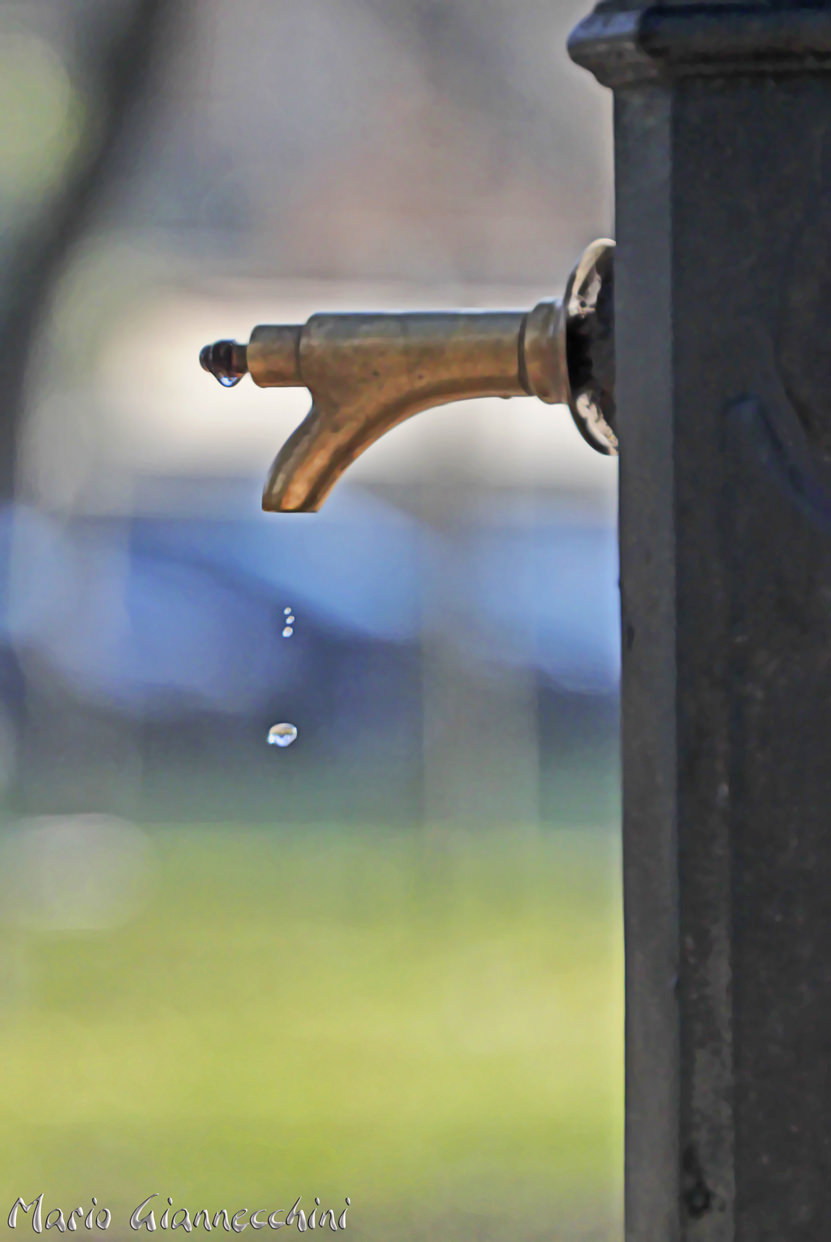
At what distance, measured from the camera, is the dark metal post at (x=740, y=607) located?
1.82 feet

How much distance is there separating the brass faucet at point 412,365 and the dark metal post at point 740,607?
3.4 inches

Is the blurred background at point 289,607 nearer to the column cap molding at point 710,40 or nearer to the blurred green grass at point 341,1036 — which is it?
the blurred green grass at point 341,1036

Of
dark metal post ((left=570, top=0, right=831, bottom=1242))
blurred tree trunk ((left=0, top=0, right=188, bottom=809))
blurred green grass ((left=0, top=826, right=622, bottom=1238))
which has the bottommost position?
blurred green grass ((left=0, top=826, right=622, bottom=1238))

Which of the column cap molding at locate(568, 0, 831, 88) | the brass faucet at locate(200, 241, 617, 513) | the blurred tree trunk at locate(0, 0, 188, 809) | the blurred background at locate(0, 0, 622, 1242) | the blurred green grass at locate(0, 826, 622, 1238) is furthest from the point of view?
the blurred tree trunk at locate(0, 0, 188, 809)

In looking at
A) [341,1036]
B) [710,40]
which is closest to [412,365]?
[710,40]

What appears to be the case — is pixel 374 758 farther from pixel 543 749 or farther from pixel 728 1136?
pixel 728 1136

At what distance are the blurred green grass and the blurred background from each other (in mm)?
17

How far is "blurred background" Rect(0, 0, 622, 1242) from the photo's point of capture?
14.9ft

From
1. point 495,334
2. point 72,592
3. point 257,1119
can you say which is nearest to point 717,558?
point 495,334

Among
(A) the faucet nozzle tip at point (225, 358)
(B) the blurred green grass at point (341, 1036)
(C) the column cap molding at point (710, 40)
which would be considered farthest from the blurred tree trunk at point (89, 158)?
(C) the column cap molding at point (710, 40)

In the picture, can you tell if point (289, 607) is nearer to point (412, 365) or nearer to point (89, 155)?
point (89, 155)

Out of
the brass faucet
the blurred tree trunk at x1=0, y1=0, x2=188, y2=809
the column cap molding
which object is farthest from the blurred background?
the column cap molding

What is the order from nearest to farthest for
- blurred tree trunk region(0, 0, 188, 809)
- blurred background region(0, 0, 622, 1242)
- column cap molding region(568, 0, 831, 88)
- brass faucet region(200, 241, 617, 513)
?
column cap molding region(568, 0, 831, 88)
brass faucet region(200, 241, 617, 513)
blurred background region(0, 0, 622, 1242)
blurred tree trunk region(0, 0, 188, 809)

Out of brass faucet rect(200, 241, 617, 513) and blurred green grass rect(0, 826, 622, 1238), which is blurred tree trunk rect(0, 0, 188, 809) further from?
brass faucet rect(200, 241, 617, 513)
